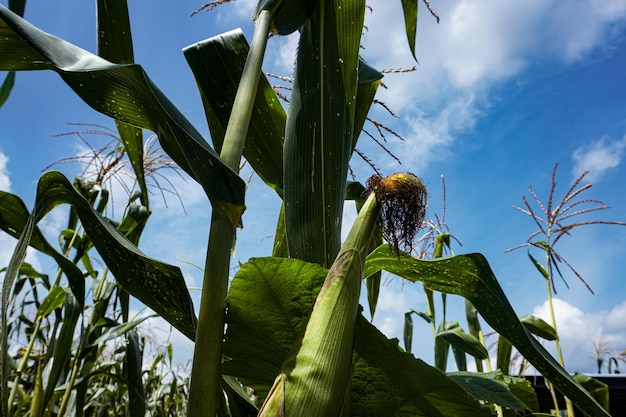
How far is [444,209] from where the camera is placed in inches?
60.6

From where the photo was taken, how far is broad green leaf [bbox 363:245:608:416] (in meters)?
0.50

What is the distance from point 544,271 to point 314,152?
1169 millimetres

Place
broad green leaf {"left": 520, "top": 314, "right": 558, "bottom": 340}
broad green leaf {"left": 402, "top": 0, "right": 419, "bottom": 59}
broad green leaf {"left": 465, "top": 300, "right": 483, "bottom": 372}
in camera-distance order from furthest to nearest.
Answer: broad green leaf {"left": 465, "top": 300, "right": 483, "bottom": 372} → broad green leaf {"left": 520, "top": 314, "right": 558, "bottom": 340} → broad green leaf {"left": 402, "top": 0, "right": 419, "bottom": 59}

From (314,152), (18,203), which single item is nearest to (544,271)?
(314,152)

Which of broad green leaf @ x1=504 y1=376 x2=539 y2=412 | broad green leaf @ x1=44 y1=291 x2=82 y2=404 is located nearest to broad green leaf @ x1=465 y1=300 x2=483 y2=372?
broad green leaf @ x1=504 y1=376 x2=539 y2=412

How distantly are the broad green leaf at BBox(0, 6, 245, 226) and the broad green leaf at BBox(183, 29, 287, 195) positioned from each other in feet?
0.45

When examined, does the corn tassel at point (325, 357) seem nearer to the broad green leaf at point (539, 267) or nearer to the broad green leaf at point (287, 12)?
the broad green leaf at point (287, 12)

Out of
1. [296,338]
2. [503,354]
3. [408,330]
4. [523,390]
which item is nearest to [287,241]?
[296,338]

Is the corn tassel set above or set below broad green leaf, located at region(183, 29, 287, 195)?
below

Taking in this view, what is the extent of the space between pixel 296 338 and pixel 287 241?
0.14 metres

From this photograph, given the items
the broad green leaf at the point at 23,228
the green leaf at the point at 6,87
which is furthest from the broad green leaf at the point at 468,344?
the green leaf at the point at 6,87

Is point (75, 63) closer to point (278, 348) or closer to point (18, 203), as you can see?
point (278, 348)

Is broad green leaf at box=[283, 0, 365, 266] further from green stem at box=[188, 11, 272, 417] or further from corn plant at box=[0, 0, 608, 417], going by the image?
green stem at box=[188, 11, 272, 417]

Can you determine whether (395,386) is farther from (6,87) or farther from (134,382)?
(6,87)
